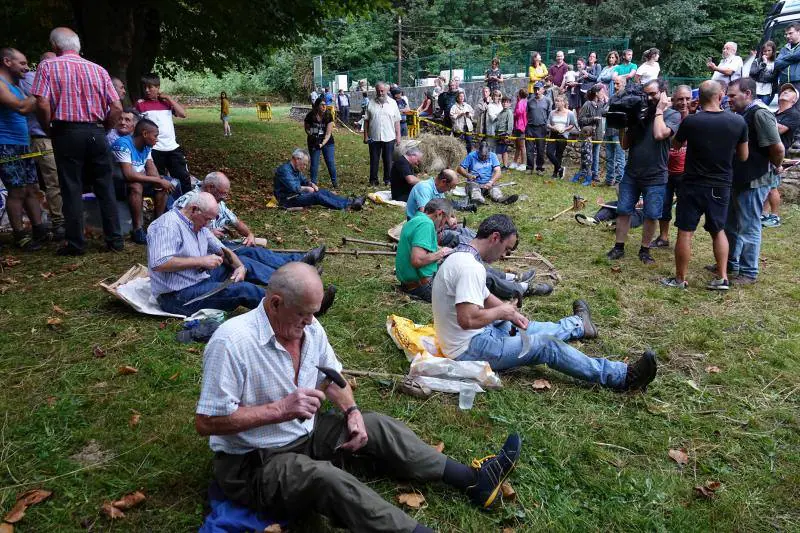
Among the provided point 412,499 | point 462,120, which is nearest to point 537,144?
→ point 462,120

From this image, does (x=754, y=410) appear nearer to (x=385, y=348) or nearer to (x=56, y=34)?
(x=385, y=348)

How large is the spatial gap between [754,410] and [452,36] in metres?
37.9

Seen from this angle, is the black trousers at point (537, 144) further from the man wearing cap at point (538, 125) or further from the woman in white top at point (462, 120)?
the woman in white top at point (462, 120)

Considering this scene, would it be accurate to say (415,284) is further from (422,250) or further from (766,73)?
(766,73)

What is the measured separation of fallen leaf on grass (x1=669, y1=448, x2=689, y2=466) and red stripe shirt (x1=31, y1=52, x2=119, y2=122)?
6853mm

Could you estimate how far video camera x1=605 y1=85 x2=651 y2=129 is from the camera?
691 centimetres

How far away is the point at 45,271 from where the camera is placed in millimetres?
6441

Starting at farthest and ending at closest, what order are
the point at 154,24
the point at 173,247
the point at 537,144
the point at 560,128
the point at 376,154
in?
the point at 537,144
the point at 560,128
the point at 154,24
the point at 376,154
the point at 173,247

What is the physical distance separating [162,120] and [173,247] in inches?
178

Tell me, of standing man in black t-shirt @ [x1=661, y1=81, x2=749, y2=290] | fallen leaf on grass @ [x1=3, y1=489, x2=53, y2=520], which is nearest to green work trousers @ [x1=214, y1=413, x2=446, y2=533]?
fallen leaf on grass @ [x1=3, y1=489, x2=53, y2=520]

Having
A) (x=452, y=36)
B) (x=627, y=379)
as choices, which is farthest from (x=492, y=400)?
(x=452, y=36)

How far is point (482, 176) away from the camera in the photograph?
1157 cm

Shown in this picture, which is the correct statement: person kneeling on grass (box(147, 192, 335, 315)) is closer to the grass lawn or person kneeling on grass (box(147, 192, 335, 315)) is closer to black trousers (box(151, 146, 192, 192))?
the grass lawn

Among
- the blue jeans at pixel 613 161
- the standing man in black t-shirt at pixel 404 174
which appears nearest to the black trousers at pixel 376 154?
the standing man in black t-shirt at pixel 404 174
